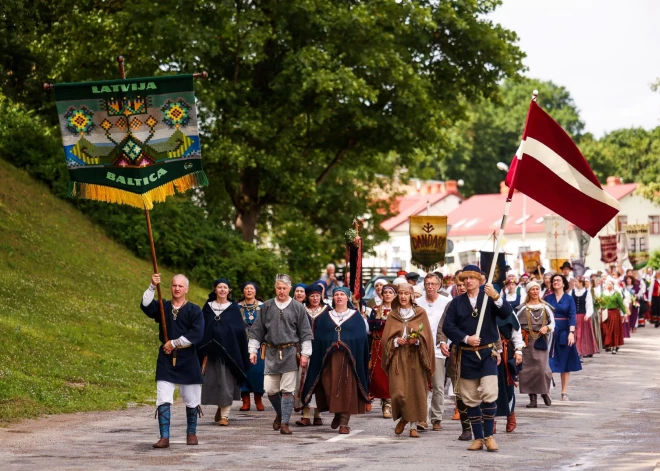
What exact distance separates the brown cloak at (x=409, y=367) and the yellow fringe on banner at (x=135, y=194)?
2.79m

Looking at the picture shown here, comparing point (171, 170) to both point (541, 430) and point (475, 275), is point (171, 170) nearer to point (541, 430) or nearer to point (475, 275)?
point (475, 275)

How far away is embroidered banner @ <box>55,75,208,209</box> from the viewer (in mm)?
14219

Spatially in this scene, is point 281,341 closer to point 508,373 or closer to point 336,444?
point 336,444

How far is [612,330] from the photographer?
33062mm

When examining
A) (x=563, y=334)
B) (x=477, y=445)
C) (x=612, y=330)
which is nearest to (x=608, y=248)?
(x=612, y=330)

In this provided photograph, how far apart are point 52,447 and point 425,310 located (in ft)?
15.6

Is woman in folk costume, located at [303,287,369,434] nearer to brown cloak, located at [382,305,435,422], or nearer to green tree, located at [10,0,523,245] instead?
brown cloak, located at [382,305,435,422]

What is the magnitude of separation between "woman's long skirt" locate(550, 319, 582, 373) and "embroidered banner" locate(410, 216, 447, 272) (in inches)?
318

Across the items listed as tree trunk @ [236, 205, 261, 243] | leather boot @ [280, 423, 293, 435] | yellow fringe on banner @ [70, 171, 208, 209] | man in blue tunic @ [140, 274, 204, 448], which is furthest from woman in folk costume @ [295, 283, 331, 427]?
tree trunk @ [236, 205, 261, 243]

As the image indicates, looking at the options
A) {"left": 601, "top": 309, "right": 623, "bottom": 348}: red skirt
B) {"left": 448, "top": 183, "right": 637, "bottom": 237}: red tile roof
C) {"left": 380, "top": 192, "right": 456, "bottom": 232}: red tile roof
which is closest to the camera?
{"left": 601, "top": 309, "right": 623, "bottom": 348}: red skirt

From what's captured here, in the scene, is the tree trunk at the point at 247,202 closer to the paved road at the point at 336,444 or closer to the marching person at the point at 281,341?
the paved road at the point at 336,444

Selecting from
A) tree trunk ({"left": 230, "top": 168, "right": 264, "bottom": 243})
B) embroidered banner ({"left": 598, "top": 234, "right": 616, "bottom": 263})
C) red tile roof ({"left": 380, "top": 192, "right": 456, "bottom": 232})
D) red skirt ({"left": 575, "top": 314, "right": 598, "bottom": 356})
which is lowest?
red skirt ({"left": 575, "top": 314, "right": 598, "bottom": 356})

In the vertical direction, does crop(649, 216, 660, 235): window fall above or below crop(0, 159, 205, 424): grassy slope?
above

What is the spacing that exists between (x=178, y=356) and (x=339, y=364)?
2604mm
